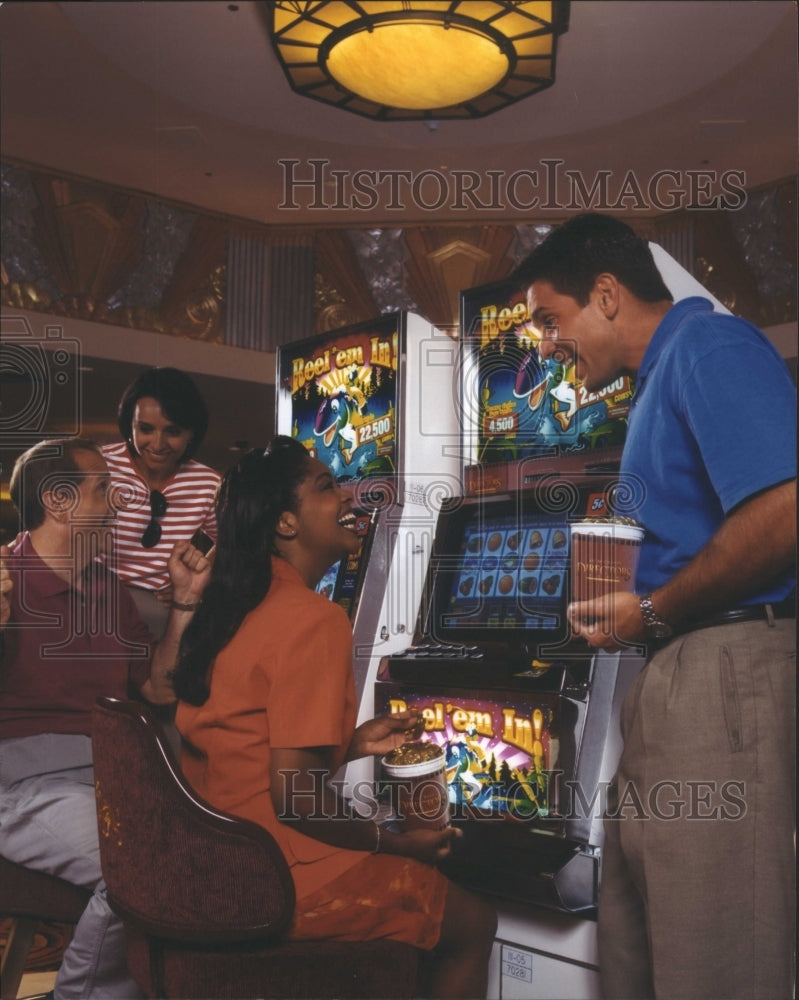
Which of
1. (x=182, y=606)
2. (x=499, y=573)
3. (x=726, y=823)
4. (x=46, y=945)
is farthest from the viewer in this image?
(x=46, y=945)

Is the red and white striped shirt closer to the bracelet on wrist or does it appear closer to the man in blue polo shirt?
the bracelet on wrist

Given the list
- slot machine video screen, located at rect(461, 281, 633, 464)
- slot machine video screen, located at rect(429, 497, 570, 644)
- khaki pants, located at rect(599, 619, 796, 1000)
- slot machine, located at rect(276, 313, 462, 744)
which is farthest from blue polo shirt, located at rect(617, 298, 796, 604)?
slot machine, located at rect(276, 313, 462, 744)

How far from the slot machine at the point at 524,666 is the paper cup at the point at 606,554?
18 cm

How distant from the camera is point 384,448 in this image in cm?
249

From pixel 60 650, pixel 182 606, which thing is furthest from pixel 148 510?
pixel 60 650

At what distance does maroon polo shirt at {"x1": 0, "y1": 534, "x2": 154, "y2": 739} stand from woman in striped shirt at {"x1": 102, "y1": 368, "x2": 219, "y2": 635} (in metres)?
0.11

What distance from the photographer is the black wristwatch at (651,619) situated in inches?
57.0

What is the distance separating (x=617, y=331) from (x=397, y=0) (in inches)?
37.0

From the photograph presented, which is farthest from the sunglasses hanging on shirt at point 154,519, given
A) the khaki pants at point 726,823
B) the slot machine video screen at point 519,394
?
the khaki pants at point 726,823

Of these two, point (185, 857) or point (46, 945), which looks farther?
point (46, 945)

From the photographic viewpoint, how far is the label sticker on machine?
1.78 meters

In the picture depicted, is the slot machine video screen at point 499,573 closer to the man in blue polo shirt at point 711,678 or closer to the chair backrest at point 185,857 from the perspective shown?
the man in blue polo shirt at point 711,678

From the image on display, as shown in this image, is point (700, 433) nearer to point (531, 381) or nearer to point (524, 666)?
point (524, 666)

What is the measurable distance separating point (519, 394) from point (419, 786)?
1.06 metres
